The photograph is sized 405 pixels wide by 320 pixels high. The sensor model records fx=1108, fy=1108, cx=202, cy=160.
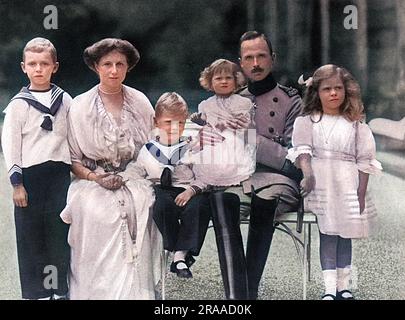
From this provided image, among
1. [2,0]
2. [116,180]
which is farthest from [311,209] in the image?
[2,0]

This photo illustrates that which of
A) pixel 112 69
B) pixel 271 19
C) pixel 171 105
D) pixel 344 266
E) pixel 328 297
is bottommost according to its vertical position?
pixel 328 297

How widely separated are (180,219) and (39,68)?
1173mm

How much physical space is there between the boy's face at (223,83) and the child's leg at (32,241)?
3.68 ft

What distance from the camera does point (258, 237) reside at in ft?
20.8

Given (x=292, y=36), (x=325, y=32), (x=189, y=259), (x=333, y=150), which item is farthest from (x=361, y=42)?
(x=189, y=259)

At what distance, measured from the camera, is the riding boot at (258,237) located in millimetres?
6301

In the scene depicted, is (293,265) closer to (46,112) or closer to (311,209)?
(311,209)

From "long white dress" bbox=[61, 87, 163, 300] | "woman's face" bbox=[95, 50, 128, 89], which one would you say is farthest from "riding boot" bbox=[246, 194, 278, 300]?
"woman's face" bbox=[95, 50, 128, 89]

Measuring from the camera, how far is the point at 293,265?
638 centimetres

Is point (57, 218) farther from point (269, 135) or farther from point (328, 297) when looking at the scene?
point (328, 297)

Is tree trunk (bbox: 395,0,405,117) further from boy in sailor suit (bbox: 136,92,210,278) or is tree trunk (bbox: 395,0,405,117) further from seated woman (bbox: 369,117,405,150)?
boy in sailor suit (bbox: 136,92,210,278)

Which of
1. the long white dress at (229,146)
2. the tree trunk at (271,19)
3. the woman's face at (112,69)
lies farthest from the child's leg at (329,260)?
the woman's face at (112,69)

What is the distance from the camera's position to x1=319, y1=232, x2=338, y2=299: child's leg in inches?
250
